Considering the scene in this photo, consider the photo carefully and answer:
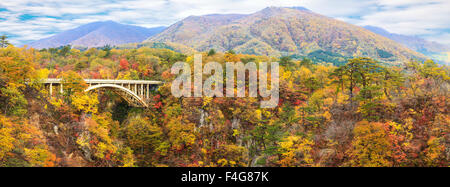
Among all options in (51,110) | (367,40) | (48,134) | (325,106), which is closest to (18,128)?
(48,134)

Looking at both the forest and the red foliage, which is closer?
the forest

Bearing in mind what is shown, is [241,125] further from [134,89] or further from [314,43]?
[314,43]

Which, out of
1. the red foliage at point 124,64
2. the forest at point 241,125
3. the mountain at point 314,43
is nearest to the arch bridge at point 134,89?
the forest at point 241,125

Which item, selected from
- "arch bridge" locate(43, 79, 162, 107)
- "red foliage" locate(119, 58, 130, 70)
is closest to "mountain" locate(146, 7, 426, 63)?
"red foliage" locate(119, 58, 130, 70)

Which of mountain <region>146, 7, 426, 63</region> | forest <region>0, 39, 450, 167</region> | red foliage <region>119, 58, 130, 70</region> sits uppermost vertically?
mountain <region>146, 7, 426, 63</region>

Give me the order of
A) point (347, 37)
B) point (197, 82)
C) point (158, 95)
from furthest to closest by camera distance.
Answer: point (347, 37)
point (158, 95)
point (197, 82)

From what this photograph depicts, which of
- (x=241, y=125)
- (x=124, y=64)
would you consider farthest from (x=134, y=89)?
(x=241, y=125)

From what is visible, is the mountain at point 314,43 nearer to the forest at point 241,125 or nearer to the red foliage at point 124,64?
the red foliage at point 124,64

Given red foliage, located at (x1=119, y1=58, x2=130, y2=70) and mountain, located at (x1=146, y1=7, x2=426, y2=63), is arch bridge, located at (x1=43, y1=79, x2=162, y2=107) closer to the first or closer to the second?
red foliage, located at (x1=119, y1=58, x2=130, y2=70)
